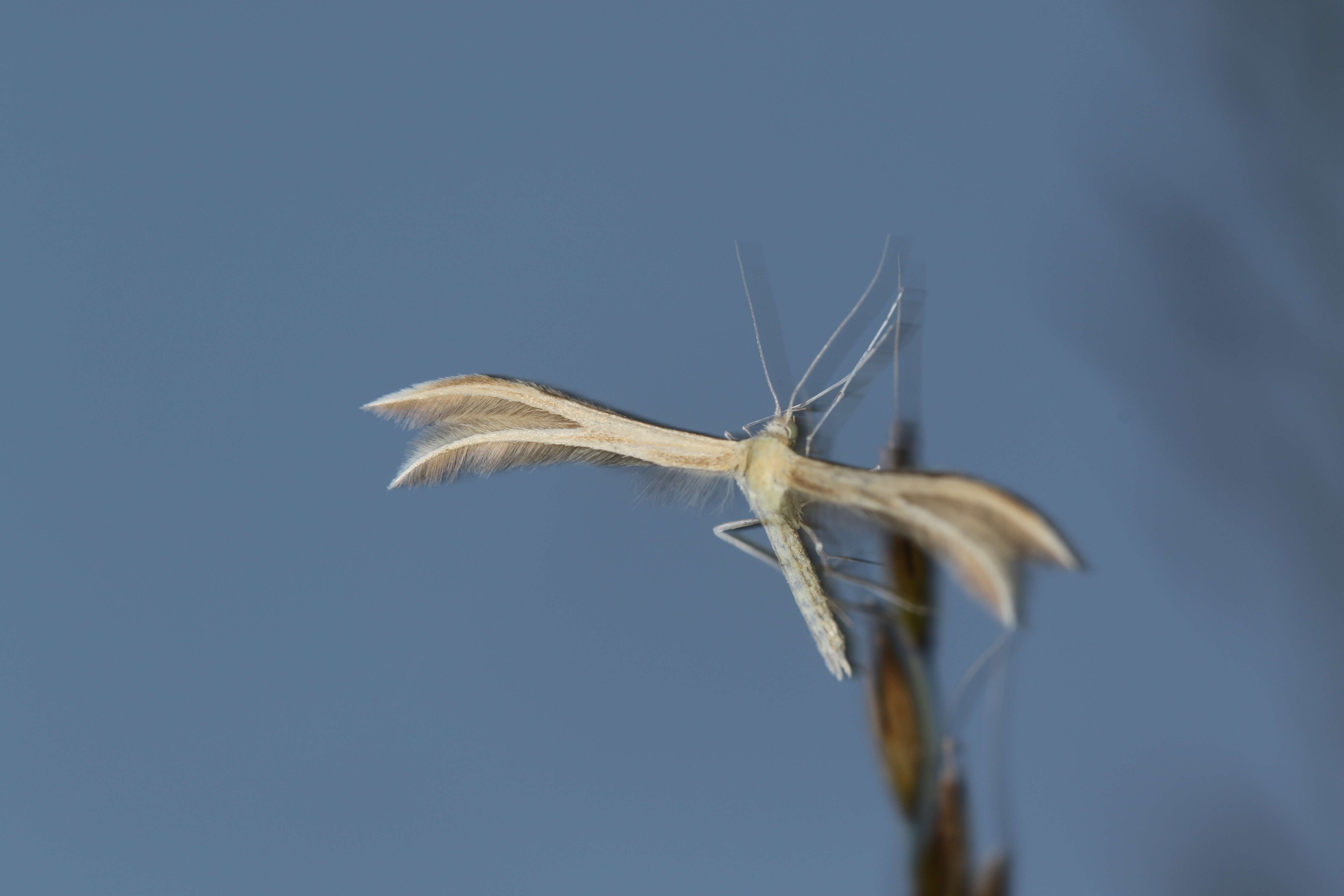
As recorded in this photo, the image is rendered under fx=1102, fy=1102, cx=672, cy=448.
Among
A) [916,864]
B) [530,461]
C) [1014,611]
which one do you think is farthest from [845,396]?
[916,864]

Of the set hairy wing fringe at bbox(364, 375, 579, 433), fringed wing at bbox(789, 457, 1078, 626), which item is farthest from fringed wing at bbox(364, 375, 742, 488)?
fringed wing at bbox(789, 457, 1078, 626)

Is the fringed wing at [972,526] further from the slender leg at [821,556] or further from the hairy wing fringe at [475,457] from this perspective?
the hairy wing fringe at [475,457]

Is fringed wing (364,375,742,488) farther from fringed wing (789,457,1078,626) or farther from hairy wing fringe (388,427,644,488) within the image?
fringed wing (789,457,1078,626)

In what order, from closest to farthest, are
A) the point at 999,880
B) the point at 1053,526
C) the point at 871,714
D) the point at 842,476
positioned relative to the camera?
1. the point at 999,880
2. the point at 1053,526
3. the point at 871,714
4. the point at 842,476

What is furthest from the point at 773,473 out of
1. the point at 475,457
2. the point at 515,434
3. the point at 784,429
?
the point at 475,457

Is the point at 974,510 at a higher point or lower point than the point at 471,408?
lower

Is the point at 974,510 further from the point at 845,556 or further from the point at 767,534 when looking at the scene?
the point at 767,534
